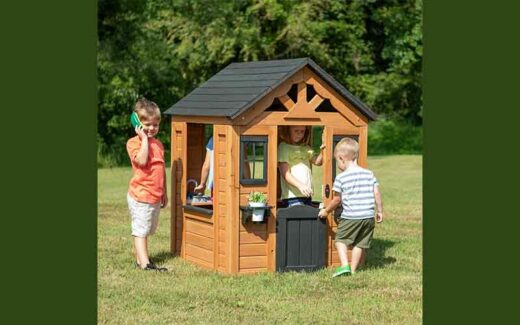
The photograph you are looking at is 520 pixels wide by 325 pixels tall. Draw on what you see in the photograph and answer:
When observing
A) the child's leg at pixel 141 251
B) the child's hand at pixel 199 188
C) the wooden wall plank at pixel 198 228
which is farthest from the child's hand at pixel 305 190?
the child's leg at pixel 141 251

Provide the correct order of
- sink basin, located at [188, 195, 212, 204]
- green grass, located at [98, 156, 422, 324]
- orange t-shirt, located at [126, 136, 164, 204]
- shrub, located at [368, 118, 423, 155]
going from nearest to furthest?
green grass, located at [98, 156, 422, 324], orange t-shirt, located at [126, 136, 164, 204], sink basin, located at [188, 195, 212, 204], shrub, located at [368, 118, 423, 155]

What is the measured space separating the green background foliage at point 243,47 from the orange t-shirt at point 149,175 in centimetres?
1613

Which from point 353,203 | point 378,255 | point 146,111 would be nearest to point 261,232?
point 353,203

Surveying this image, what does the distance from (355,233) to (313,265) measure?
2.01 feet

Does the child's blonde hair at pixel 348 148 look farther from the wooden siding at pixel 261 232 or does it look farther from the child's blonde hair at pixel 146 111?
the child's blonde hair at pixel 146 111

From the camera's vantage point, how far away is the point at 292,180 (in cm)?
985

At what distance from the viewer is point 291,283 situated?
29.4 ft

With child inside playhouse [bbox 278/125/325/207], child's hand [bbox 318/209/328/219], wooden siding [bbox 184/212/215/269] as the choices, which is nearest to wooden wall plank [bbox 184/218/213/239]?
wooden siding [bbox 184/212/215/269]

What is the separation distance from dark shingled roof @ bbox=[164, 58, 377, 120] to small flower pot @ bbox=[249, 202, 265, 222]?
36.2 inches

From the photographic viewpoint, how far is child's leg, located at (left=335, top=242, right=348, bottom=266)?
30.8 ft

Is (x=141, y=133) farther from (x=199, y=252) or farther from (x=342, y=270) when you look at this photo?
(x=342, y=270)

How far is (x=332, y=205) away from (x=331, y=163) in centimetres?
54

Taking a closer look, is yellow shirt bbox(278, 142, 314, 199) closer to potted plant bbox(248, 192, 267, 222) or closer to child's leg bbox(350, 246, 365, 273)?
potted plant bbox(248, 192, 267, 222)

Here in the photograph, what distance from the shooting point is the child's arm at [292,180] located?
9836mm
